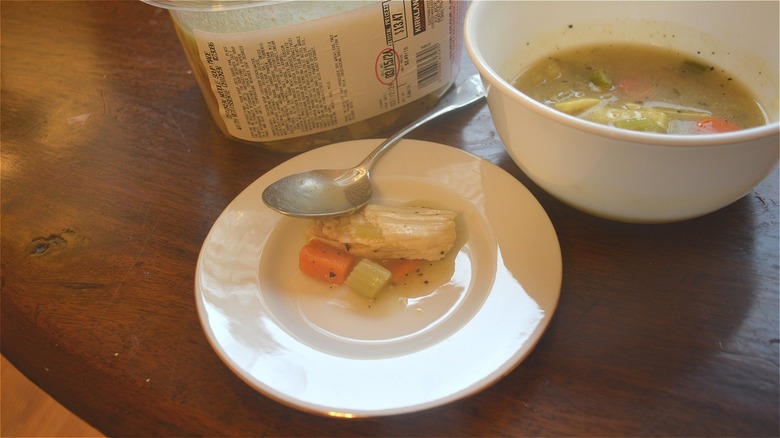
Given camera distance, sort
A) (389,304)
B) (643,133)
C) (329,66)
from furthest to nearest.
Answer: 1. (329,66)
2. (389,304)
3. (643,133)

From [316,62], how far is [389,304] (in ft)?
1.07

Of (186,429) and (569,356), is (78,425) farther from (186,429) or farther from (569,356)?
(569,356)

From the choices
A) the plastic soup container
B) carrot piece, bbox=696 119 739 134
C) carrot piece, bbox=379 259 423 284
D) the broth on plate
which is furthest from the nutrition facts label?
carrot piece, bbox=696 119 739 134

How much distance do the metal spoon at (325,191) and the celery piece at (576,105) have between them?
0.22 metres

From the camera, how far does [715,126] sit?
713 millimetres

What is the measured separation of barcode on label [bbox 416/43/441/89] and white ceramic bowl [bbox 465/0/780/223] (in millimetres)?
93

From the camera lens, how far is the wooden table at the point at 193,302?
554 millimetres

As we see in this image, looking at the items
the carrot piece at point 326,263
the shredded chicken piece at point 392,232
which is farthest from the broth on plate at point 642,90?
the carrot piece at point 326,263

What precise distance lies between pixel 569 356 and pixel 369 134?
446 mm

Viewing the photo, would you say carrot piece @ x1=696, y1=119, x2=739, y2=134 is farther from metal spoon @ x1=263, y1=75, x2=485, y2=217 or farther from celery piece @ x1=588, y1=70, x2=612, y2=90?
metal spoon @ x1=263, y1=75, x2=485, y2=217

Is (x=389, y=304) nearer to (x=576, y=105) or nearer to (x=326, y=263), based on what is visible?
(x=326, y=263)

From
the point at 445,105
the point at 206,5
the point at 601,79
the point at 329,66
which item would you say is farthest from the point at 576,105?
the point at 206,5

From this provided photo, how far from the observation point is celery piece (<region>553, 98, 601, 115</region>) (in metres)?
0.75

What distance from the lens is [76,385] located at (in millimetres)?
618
